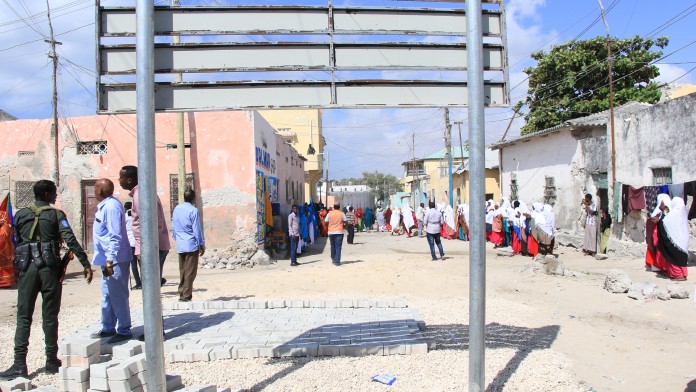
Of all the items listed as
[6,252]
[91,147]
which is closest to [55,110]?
[91,147]

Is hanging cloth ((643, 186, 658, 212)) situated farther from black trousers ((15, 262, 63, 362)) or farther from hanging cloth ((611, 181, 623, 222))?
black trousers ((15, 262, 63, 362))

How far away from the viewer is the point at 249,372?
4.38 meters

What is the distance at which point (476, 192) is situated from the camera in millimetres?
3389

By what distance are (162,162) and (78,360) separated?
11819mm

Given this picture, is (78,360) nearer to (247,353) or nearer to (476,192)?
(247,353)

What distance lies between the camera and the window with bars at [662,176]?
12244 millimetres

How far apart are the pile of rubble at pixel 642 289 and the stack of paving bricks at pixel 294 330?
397 cm

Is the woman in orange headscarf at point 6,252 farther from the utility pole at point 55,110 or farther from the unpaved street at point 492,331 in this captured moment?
the utility pole at point 55,110

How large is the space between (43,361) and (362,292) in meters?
5.28

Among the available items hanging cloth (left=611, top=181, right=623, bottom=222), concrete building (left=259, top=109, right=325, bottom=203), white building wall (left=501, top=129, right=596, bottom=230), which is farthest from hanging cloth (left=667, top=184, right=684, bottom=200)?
concrete building (left=259, top=109, right=325, bottom=203)

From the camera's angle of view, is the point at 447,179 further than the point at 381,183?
No

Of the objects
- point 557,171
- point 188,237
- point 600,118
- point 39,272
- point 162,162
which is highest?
point 600,118

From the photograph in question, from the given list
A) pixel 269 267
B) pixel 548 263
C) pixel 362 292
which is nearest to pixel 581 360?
pixel 362 292

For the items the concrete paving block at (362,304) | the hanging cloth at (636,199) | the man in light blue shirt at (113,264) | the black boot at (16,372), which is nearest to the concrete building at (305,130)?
the hanging cloth at (636,199)
